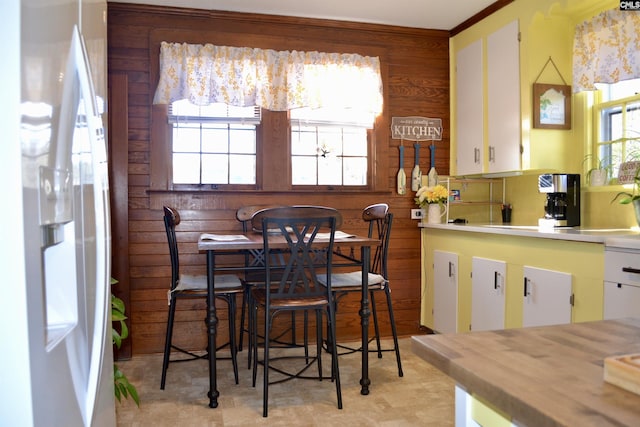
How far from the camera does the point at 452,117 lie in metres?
4.21

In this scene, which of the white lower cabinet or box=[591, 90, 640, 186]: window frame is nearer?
→ the white lower cabinet

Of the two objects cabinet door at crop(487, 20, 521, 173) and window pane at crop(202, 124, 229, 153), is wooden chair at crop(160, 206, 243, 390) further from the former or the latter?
cabinet door at crop(487, 20, 521, 173)

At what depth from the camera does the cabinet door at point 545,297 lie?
2654 mm

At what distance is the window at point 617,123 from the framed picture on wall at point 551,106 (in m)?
0.19

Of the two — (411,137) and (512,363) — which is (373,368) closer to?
(411,137)

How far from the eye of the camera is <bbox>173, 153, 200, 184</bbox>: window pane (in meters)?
3.74

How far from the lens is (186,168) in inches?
148

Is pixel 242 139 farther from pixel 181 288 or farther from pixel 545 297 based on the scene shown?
pixel 545 297

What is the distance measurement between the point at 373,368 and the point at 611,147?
2147mm

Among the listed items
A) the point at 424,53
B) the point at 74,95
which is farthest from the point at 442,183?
the point at 74,95

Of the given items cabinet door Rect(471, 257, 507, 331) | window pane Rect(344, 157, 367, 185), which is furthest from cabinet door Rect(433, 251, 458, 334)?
window pane Rect(344, 157, 367, 185)

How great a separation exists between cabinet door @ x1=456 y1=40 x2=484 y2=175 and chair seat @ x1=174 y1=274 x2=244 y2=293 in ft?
6.78

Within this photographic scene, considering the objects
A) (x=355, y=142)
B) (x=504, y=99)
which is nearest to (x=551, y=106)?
(x=504, y=99)

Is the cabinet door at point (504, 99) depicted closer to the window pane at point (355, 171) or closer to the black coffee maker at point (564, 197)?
the black coffee maker at point (564, 197)
